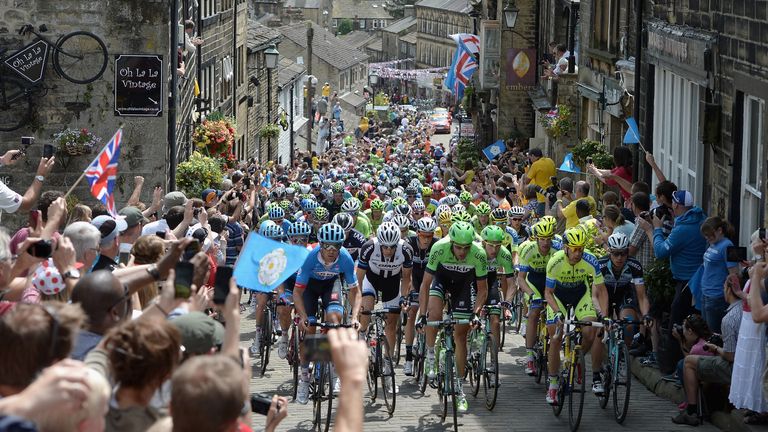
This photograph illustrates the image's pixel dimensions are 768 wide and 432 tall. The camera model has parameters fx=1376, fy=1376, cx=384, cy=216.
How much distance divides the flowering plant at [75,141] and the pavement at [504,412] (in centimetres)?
807

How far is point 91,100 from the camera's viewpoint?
22328 millimetres

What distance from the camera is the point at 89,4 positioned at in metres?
22.0

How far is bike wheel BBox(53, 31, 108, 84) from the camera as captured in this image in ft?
72.4

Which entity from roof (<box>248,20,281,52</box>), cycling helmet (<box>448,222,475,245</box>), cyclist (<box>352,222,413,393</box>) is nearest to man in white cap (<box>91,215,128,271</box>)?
cycling helmet (<box>448,222,475,245</box>)

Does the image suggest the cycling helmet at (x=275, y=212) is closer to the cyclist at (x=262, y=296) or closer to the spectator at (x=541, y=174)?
the cyclist at (x=262, y=296)

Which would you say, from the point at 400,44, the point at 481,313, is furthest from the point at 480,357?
the point at 400,44

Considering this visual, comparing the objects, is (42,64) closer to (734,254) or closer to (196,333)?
(734,254)

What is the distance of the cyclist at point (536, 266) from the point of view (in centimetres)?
1447

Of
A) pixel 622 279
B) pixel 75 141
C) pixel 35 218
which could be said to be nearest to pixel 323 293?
pixel 622 279

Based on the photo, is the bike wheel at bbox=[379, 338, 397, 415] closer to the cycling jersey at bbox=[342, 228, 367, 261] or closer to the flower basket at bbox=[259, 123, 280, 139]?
the cycling jersey at bbox=[342, 228, 367, 261]

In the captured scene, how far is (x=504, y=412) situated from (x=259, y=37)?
4117cm

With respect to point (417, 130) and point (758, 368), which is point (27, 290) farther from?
point (417, 130)

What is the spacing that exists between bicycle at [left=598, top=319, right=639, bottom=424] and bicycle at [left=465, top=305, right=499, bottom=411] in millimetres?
1087

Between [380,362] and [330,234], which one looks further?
[380,362]
